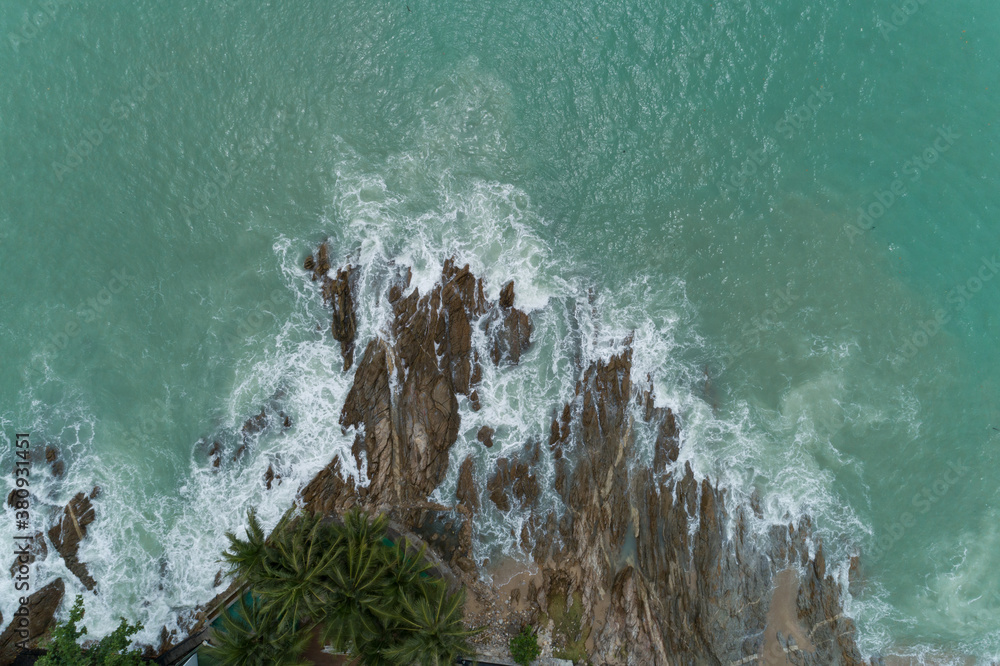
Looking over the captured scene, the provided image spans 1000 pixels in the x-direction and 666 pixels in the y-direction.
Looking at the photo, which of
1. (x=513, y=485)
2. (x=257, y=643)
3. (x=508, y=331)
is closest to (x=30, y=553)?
(x=257, y=643)

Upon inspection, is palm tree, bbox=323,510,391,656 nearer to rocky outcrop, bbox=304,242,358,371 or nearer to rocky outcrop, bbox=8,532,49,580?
rocky outcrop, bbox=304,242,358,371

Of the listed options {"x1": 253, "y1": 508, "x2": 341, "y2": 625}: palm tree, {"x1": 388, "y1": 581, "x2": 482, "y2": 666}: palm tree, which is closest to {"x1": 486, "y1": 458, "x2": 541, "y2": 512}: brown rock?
{"x1": 388, "y1": 581, "x2": 482, "y2": 666}: palm tree

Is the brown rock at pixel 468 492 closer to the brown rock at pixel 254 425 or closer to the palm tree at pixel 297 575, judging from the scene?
the palm tree at pixel 297 575

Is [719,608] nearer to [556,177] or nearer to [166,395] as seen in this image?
[556,177]

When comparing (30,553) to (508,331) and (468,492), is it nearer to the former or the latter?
(468,492)

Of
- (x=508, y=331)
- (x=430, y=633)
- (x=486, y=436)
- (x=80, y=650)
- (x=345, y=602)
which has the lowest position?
(x=430, y=633)
